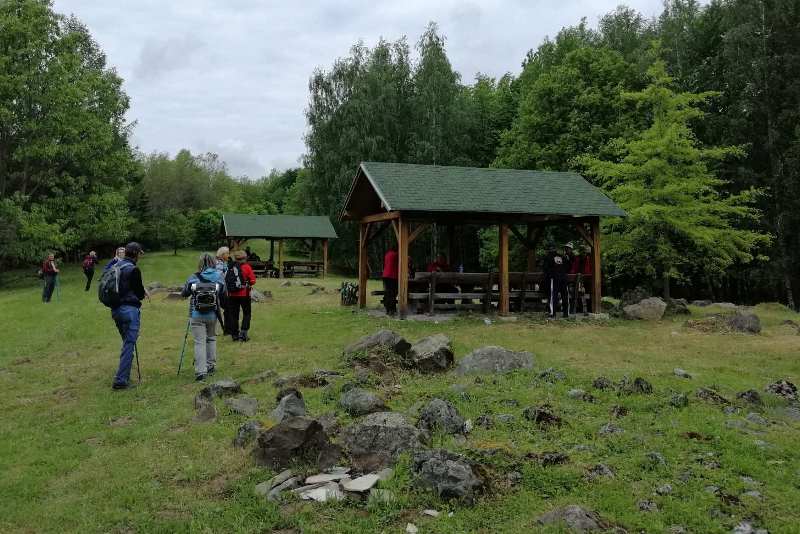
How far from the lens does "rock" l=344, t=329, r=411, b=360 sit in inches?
360

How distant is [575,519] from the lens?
3.96m

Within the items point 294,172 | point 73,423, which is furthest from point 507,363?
point 294,172

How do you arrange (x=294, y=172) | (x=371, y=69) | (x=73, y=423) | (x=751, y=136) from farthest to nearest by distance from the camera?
1. (x=294, y=172)
2. (x=371, y=69)
3. (x=751, y=136)
4. (x=73, y=423)

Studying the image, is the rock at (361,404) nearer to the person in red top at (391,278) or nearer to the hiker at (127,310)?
the hiker at (127,310)

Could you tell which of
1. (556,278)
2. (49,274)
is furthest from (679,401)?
(49,274)

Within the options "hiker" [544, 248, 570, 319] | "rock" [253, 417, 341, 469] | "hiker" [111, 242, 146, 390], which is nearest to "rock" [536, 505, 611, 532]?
"rock" [253, 417, 341, 469]

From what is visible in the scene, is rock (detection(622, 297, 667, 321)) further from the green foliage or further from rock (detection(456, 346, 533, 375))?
rock (detection(456, 346, 533, 375))

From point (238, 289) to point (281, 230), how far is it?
24.6 meters

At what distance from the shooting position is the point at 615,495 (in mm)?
4359

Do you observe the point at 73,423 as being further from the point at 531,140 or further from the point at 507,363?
the point at 531,140

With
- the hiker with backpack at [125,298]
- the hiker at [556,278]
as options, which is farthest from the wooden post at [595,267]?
the hiker with backpack at [125,298]

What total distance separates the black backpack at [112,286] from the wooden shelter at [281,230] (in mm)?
26157

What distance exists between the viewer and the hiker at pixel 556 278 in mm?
15695

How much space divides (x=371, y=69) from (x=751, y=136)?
21632 mm
